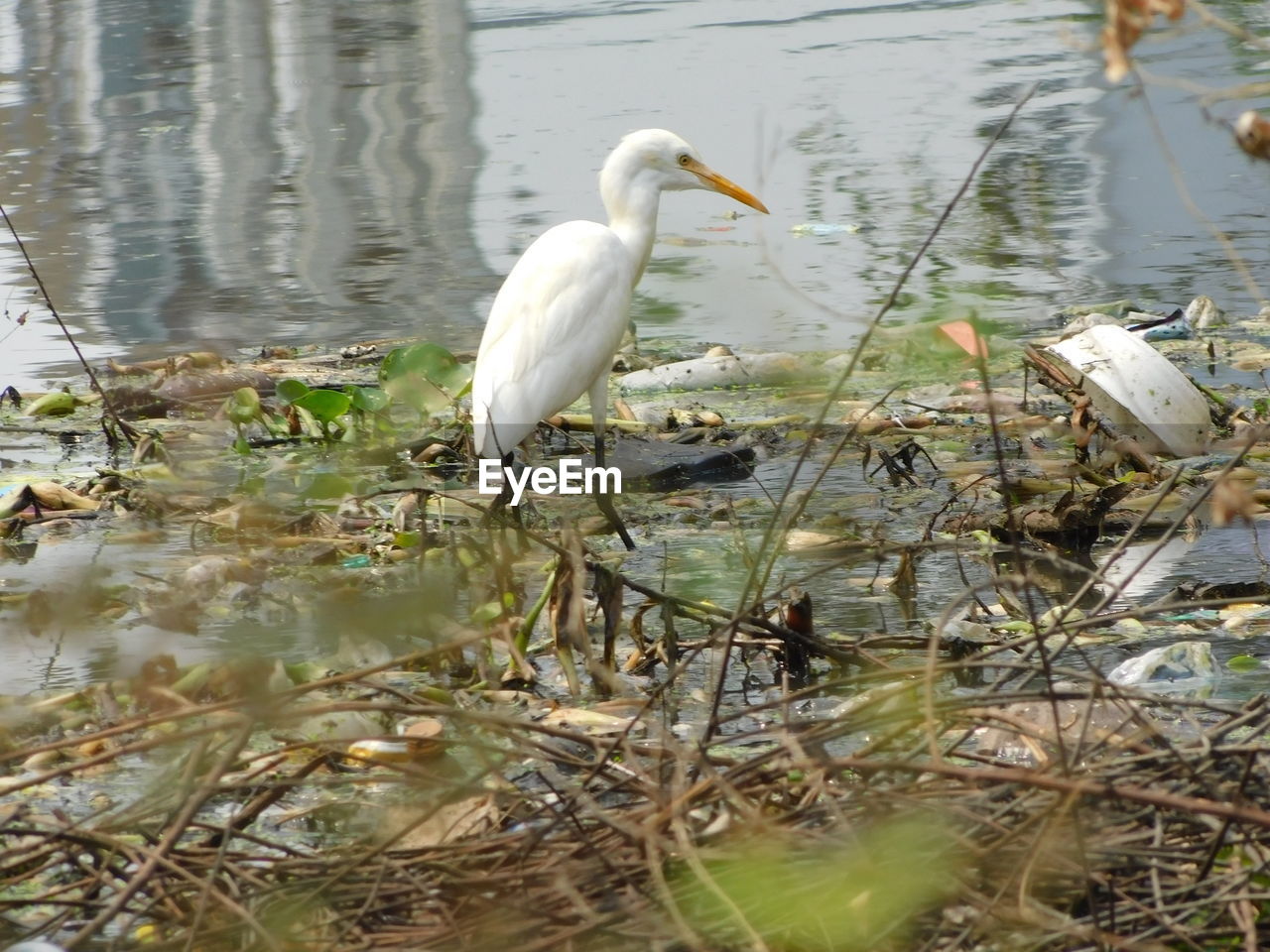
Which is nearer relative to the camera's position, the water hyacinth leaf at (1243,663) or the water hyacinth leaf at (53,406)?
the water hyacinth leaf at (1243,663)

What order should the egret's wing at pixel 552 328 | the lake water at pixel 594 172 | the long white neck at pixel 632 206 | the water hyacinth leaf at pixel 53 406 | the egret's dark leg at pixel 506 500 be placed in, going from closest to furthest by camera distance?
the egret's dark leg at pixel 506 500 → the egret's wing at pixel 552 328 → the long white neck at pixel 632 206 → the water hyacinth leaf at pixel 53 406 → the lake water at pixel 594 172

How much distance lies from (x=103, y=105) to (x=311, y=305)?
6531 mm

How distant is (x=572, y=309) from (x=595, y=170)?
14.2 ft

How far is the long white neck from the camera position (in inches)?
195

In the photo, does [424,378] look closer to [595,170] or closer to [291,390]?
[291,390]

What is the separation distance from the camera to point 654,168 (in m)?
5.03

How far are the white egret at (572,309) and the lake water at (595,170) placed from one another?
0.24m

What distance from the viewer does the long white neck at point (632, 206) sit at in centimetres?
496

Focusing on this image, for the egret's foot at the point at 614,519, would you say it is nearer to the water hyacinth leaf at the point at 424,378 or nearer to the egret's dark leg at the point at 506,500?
the egret's dark leg at the point at 506,500

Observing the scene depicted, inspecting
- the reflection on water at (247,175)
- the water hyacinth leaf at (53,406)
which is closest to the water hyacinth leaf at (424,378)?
the water hyacinth leaf at (53,406)

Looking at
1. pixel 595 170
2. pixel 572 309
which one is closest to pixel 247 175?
pixel 595 170

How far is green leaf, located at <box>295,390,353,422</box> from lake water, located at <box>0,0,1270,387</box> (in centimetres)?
99

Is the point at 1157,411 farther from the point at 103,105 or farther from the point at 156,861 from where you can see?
the point at 103,105

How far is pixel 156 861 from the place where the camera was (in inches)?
72.4
